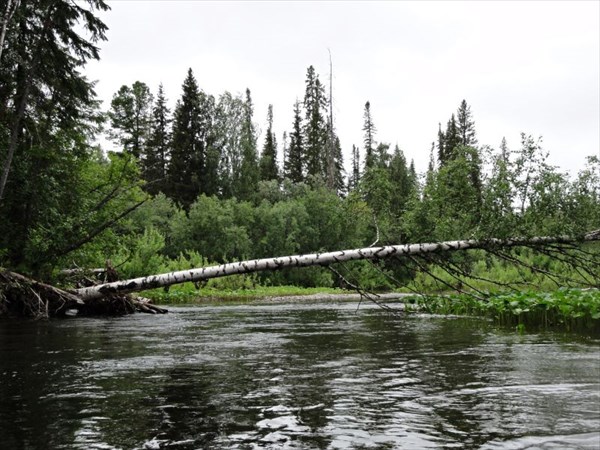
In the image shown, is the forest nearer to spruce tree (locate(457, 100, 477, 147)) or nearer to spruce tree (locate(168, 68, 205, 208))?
spruce tree (locate(168, 68, 205, 208))

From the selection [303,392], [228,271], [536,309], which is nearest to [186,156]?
[228,271]

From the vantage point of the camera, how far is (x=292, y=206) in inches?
1889

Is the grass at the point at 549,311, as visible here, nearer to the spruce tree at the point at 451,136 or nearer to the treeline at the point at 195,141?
the treeline at the point at 195,141

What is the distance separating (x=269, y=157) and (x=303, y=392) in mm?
63403

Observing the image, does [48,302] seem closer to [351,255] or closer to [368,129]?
[351,255]

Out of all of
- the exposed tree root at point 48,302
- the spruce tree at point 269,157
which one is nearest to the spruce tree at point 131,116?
the spruce tree at point 269,157

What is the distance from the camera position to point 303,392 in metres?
5.86

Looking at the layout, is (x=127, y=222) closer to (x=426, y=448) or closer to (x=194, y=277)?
(x=194, y=277)

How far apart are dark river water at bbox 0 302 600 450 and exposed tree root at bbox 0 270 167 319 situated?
4.85 meters

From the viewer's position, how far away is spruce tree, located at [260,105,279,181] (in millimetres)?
68438

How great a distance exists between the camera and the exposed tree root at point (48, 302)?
1545 cm

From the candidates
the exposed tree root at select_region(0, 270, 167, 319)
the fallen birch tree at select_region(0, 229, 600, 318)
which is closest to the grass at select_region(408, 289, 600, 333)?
the fallen birch tree at select_region(0, 229, 600, 318)

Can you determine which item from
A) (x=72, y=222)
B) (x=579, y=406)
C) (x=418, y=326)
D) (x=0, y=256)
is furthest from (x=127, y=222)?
(x=579, y=406)

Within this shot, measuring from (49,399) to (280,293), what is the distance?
28335 mm
